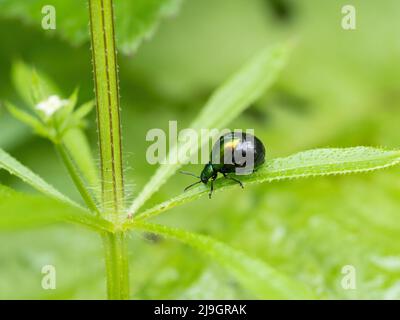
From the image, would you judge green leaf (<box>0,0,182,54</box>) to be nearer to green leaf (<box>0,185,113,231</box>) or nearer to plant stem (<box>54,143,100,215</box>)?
plant stem (<box>54,143,100,215</box>)

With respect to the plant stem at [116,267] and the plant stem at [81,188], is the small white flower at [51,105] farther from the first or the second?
the plant stem at [116,267]

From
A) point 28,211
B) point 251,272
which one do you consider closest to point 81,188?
point 28,211

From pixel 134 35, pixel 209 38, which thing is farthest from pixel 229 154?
pixel 209 38

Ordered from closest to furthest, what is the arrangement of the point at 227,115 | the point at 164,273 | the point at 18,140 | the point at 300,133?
the point at 227,115
the point at 164,273
the point at 18,140
the point at 300,133

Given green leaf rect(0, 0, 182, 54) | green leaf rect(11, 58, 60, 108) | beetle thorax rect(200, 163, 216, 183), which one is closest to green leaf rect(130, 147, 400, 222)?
beetle thorax rect(200, 163, 216, 183)

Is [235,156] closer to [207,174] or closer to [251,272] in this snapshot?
[207,174]
